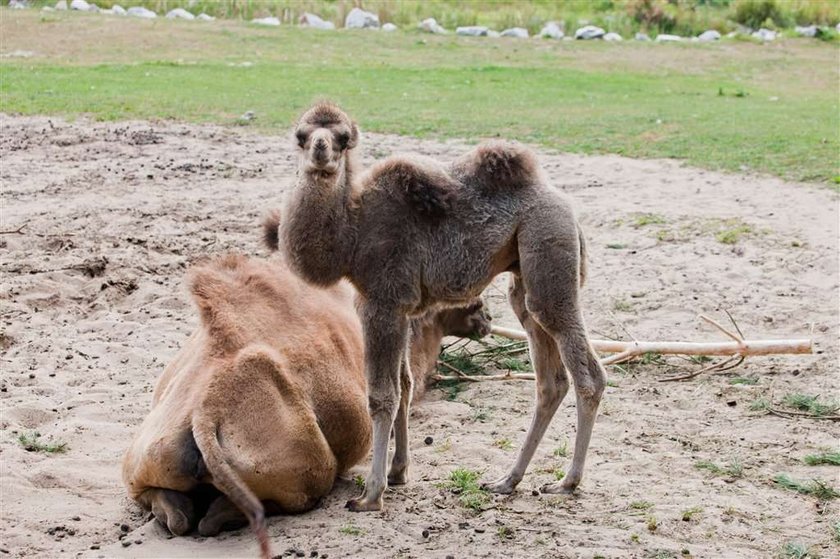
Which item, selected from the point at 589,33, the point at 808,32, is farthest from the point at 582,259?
the point at 808,32

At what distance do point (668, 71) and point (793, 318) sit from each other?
19550 mm

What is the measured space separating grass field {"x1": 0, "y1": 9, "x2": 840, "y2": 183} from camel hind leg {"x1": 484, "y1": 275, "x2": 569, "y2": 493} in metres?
8.22

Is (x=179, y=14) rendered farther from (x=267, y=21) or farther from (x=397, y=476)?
(x=397, y=476)

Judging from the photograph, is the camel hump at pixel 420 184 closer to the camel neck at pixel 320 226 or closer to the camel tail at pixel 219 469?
the camel neck at pixel 320 226

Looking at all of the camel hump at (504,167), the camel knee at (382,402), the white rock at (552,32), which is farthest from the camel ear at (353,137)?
the white rock at (552,32)

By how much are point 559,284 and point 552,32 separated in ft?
97.0

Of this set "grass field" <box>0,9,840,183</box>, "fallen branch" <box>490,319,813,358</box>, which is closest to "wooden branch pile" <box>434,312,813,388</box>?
"fallen branch" <box>490,319,813,358</box>

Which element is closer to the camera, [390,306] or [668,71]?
[390,306]

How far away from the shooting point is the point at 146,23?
29.6m

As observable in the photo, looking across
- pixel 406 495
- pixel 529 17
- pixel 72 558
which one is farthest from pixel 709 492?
pixel 529 17

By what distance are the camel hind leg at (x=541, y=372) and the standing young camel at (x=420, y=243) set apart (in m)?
0.23

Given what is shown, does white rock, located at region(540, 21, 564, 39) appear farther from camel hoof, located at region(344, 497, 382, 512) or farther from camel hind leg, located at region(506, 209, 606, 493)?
camel hoof, located at region(344, 497, 382, 512)

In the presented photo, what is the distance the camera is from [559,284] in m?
4.98

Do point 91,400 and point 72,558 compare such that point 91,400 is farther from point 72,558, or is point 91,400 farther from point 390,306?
point 390,306
